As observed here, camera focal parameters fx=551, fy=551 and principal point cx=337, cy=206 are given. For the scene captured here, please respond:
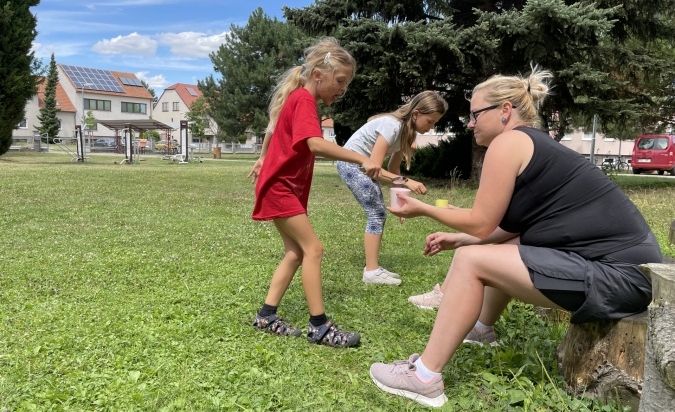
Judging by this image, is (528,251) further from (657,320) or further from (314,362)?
(314,362)

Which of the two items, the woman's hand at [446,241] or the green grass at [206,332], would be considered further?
the woman's hand at [446,241]

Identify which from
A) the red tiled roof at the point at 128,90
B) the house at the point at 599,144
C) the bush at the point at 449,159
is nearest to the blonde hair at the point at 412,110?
the bush at the point at 449,159

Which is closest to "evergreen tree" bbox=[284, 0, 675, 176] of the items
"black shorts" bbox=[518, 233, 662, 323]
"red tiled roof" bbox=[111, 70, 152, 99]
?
"black shorts" bbox=[518, 233, 662, 323]

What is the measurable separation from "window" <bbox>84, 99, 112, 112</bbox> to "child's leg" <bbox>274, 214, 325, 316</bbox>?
7279 centimetres

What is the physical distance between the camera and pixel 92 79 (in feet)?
229

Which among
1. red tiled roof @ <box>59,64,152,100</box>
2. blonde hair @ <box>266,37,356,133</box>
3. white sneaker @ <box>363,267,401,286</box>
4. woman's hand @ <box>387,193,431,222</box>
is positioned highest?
red tiled roof @ <box>59,64,152,100</box>

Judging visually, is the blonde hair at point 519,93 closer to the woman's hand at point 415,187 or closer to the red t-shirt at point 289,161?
the woman's hand at point 415,187

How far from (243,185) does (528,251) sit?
40.8 ft

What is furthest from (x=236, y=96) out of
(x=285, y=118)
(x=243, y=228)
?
(x=285, y=118)

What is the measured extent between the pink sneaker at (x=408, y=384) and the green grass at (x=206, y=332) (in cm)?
5

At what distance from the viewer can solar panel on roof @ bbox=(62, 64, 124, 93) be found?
68.2 metres

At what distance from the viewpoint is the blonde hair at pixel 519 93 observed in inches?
101

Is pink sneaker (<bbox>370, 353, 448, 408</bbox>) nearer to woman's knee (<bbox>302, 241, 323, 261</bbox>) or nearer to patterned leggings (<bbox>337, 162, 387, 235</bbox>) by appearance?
woman's knee (<bbox>302, 241, 323, 261</bbox>)

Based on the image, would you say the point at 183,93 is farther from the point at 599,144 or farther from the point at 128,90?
the point at 599,144
